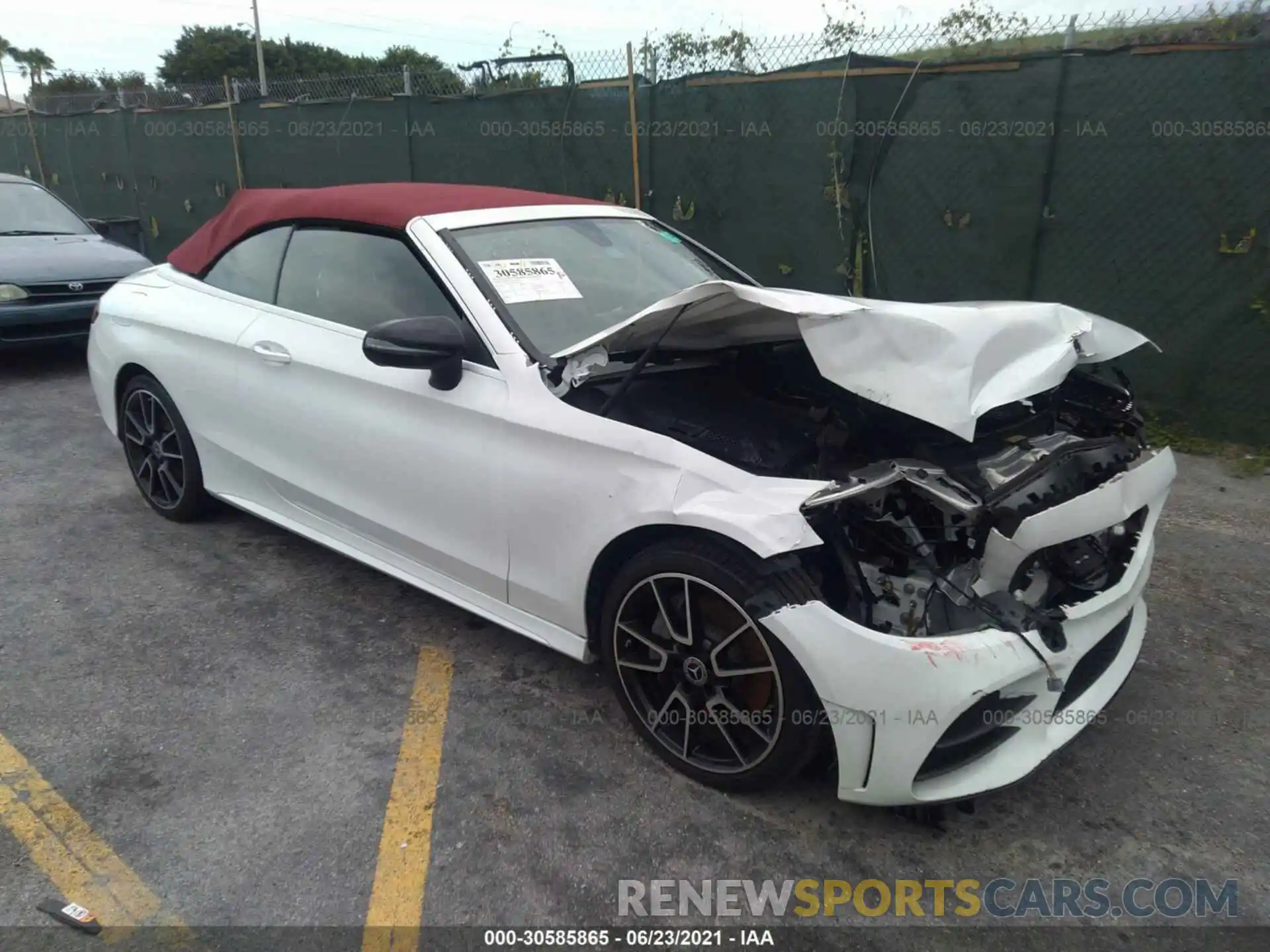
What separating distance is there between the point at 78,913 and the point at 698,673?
1630 millimetres

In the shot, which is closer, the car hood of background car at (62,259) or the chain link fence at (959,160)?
the chain link fence at (959,160)

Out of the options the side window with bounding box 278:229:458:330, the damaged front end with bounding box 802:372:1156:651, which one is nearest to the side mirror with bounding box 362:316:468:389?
the side window with bounding box 278:229:458:330

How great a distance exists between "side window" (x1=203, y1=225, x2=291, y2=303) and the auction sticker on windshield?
115 cm

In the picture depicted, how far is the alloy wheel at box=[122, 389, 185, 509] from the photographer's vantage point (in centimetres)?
432

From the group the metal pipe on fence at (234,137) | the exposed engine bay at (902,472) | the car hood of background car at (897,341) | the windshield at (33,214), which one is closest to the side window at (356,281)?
the car hood of background car at (897,341)

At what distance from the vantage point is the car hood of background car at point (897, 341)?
7.91 feet

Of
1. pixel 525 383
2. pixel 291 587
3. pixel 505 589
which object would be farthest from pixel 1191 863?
pixel 291 587

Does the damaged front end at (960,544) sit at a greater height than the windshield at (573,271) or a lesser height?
lesser

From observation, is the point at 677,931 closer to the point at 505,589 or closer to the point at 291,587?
the point at 505,589

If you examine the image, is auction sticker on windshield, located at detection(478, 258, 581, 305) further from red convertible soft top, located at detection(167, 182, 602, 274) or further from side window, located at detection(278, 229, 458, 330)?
red convertible soft top, located at detection(167, 182, 602, 274)

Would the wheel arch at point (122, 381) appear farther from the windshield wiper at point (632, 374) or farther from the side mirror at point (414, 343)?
the windshield wiper at point (632, 374)

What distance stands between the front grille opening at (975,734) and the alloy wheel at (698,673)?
39 centimetres

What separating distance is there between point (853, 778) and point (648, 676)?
69cm

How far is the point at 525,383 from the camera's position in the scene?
284 cm
